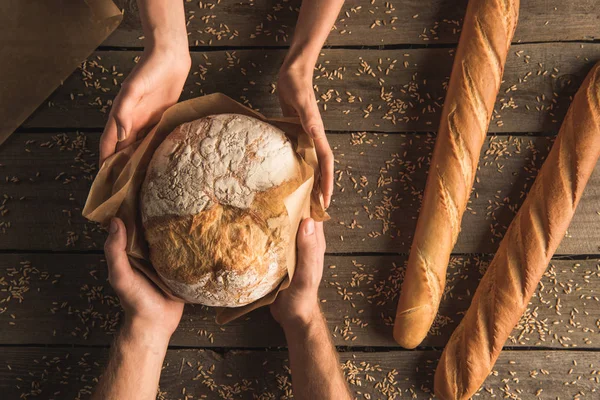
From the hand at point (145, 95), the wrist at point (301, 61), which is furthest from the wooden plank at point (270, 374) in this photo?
the wrist at point (301, 61)

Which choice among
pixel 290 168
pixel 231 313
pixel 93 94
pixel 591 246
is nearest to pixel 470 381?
pixel 591 246

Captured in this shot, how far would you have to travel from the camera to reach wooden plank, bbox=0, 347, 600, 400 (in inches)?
60.6

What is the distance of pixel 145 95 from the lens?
1291 mm

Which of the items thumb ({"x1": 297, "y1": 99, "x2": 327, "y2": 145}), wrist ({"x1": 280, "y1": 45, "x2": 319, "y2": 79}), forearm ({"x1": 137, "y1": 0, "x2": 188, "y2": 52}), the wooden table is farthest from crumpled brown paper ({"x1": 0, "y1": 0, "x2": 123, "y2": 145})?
thumb ({"x1": 297, "y1": 99, "x2": 327, "y2": 145})

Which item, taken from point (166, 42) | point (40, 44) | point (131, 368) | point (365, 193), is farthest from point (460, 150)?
point (40, 44)

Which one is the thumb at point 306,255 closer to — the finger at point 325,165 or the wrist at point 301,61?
the finger at point 325,165

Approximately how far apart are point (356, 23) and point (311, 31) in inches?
9.2

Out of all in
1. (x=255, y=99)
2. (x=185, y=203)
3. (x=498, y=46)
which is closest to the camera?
(x=185, y=203)

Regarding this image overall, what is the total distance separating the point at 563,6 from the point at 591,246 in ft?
2.52

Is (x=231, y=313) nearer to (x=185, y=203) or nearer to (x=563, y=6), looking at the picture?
(x=185, y=203)

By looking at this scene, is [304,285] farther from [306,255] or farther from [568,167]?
[568,167]

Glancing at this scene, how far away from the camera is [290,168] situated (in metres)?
1.21

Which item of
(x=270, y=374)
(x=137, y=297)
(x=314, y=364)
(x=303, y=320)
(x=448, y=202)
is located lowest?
(x=270, y=374)

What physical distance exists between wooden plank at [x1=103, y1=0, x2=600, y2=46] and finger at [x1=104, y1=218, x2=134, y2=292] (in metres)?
0.66
